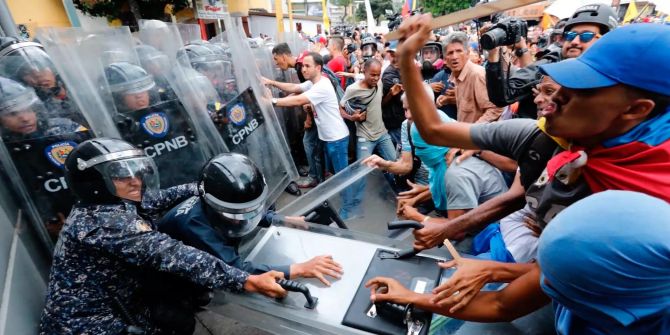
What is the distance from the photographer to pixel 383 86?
4348mm

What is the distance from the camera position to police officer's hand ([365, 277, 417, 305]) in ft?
3.84

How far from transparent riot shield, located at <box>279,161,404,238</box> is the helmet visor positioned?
76 centimetres

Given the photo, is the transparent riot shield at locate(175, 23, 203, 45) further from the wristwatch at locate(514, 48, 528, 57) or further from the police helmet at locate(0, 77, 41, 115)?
the wristwatch at locate(514, 48, 528, 57)

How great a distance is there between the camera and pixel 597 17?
8.43ft

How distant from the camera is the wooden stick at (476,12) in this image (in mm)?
1078

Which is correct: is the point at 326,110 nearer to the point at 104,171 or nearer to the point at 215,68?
the point at 215,68

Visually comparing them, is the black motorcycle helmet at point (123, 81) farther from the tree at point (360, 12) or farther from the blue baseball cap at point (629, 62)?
the tree at point (360, 12)

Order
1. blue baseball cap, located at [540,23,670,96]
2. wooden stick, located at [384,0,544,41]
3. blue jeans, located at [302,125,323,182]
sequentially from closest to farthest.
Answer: blue baseball cap, located at [540,23,670,96] < wooden stick, located at [384,0,544,41] < blue jeans, located at [302,125,323,182]

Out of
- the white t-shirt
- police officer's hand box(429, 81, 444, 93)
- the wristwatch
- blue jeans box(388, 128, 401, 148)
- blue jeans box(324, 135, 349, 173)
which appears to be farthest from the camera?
blue jeans box(388, 128, 401, 148)

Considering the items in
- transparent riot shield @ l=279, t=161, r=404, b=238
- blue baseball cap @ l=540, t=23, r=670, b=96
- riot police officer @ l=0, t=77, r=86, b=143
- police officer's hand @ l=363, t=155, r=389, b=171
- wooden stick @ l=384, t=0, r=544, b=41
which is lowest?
transparent riot shield @ l=279, t=161, r=404, b=238

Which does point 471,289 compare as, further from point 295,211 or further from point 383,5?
point 383,5

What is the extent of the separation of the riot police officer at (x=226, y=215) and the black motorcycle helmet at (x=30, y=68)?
4.88 feet

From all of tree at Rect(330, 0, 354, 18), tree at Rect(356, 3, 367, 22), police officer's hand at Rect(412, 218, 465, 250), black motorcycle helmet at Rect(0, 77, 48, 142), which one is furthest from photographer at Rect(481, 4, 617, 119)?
tree at Rect(356, 3, 367, 22)

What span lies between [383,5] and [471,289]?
50803mm
